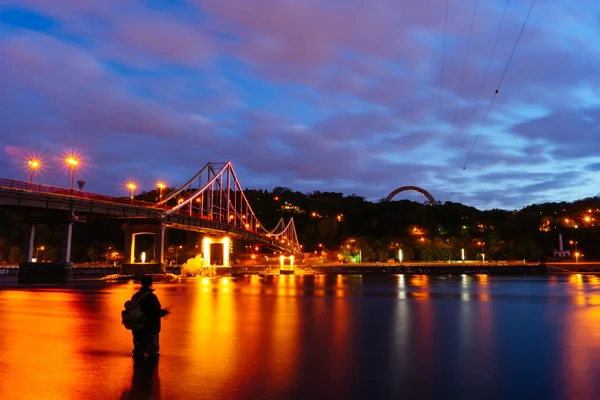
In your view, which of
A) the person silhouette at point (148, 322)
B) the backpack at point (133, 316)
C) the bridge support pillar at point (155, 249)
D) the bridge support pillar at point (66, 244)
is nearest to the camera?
the backpack at point (133, 316)

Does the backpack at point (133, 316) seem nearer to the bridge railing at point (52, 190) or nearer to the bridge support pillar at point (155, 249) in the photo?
the bridge railing at point (52, 190)

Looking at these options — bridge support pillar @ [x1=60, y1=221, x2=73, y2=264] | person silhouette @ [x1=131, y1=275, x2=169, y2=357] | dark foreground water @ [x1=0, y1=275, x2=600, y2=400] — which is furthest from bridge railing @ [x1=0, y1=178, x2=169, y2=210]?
person silhouette @ [x1=131, y1=275, x2=169, y2=357]

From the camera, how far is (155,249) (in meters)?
78.0

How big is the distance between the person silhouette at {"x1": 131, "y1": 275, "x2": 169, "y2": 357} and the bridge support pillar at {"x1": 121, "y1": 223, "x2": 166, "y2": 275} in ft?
204

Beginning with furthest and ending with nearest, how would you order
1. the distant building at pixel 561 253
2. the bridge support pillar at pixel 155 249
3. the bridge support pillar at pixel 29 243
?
the distant building at pixel 561 253
the bridge support pillar at pixel 155 249
the bridge support pillar at pixel 29 243

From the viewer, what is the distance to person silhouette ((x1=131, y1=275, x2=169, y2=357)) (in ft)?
35.0

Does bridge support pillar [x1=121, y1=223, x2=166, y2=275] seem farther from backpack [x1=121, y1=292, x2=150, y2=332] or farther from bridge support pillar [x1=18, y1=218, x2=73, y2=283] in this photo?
backpack [x1=121, y1=292, x2=150, y2=332]

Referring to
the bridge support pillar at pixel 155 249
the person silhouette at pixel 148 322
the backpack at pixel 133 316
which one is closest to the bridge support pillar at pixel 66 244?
the bridge support pillar at pixel 155 249

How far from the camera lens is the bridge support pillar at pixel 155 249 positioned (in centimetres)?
7106

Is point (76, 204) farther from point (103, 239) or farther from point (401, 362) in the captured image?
point (103, 239)

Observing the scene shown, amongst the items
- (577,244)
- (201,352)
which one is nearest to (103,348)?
(201,352)

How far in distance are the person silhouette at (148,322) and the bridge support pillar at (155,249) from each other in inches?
2452

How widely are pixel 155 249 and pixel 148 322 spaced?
70313 mm

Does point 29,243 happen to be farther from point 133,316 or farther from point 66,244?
point 133,316
